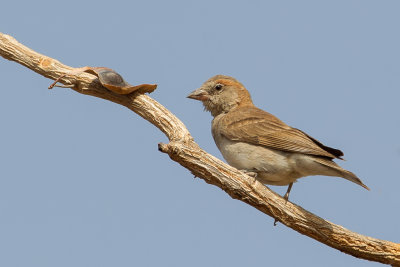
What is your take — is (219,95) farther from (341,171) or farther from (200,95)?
(341,171)

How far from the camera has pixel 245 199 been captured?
7.25 m

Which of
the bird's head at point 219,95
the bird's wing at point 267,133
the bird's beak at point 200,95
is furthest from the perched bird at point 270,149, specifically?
the bird's beak at point 200,95

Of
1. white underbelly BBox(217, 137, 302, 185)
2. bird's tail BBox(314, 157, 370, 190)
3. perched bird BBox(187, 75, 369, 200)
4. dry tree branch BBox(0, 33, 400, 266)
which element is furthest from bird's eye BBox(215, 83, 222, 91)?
bird's tail BBox(314, 157, 370, 190)

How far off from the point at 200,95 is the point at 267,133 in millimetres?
1750

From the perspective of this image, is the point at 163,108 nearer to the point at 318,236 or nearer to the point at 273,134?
the point at 273,134

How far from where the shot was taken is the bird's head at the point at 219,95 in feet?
31.2

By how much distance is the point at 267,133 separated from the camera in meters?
8.20

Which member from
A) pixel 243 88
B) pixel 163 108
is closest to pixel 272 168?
pixel 163 108

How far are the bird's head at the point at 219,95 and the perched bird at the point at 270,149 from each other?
29cm

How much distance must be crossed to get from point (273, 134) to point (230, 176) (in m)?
1.35

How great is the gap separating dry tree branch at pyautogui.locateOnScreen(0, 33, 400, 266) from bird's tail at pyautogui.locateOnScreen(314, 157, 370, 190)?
677mm

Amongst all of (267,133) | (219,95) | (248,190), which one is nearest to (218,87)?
(219,95)

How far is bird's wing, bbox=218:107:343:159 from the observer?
7648 millimetres

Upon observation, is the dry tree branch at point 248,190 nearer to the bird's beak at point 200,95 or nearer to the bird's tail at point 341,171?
the bird's tail at point 341,171
